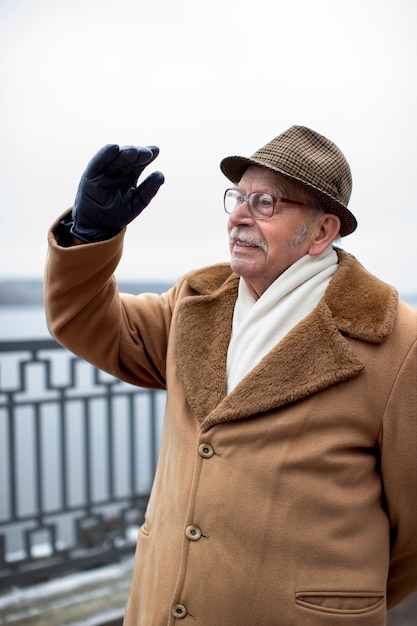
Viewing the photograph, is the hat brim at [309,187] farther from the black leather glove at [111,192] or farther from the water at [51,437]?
the water at [51,437]

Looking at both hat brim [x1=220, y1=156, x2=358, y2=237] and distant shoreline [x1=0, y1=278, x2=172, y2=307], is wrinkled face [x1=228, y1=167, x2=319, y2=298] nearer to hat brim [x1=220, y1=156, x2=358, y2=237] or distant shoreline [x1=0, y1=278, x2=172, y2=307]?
hat brim [x1=220, y1=156, x2=358, y2=237]

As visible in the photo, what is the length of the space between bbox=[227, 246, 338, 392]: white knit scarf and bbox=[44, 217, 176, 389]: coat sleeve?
0.89 ft

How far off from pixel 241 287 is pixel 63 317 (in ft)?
1.48

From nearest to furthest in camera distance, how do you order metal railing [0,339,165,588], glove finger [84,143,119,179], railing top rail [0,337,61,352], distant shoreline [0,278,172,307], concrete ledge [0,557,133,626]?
glove finger [84,143,119,179], concrete ledge [0,557,133,626], railing top rail [0,337,61,352], metal railing [0,339,165,588], distant shoreline [0,278,172,307]

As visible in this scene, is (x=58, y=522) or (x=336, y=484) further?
(x=58, y=522)

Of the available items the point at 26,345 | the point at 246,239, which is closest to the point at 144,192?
the point at 246,239

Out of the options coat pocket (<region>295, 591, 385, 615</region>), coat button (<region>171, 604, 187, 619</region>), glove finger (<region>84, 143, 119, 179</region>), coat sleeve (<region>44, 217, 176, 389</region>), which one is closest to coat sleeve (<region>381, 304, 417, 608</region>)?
coat pocket (<region>295, 591, 385, 615</region>)

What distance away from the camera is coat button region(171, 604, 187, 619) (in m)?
1.29

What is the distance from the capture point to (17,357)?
Answer: 9.76ft

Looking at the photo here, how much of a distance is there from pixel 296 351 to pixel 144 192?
0.50 metres

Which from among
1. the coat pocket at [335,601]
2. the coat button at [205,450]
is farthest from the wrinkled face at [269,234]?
the coat pocket at [335,601]


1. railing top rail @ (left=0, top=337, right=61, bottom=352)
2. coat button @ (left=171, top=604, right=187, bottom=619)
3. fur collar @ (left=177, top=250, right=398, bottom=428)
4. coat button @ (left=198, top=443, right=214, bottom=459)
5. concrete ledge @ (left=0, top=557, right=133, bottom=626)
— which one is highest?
fur collar @ (left=177, top=250, right=398, bottom=428)

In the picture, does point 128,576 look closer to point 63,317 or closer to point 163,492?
point 163,492

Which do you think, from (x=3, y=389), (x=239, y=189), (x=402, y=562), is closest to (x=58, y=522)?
(x=3, y=389)
